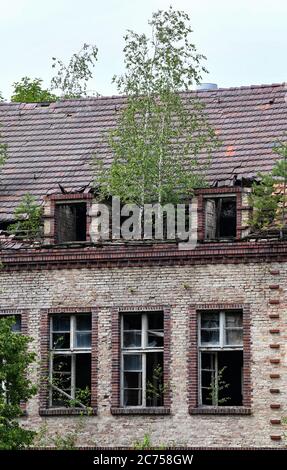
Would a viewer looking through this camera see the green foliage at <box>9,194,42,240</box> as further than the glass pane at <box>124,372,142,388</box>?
Yes

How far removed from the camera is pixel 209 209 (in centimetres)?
5188

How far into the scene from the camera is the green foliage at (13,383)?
1731 inches

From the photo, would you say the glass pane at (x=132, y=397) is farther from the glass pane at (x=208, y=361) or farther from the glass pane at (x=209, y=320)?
the glass pane at (x=209, y=320)

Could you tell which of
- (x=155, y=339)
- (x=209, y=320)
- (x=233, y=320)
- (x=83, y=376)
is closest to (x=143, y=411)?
(x=155, y=339)

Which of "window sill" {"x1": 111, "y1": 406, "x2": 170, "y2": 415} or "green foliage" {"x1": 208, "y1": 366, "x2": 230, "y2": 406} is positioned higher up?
"green foliage" {"x1": 208, "y1": 366, "x2": 230, "y2": 406}

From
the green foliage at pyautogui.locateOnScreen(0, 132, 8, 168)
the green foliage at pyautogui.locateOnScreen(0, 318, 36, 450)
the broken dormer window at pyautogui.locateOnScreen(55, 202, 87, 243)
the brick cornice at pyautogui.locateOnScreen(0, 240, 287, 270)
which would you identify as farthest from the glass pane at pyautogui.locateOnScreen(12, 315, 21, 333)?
the green foliage at pyautogui.locateOnScreen(0, 318, 36, 450)

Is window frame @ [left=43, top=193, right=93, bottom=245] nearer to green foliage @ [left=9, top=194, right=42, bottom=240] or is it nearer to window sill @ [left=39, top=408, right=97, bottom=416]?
green foliage @ [left=9, top=194, right=42, bottom=240]

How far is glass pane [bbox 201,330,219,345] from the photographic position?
165 ft

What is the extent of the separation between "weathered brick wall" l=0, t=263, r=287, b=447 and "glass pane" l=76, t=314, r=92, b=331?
0.33 m

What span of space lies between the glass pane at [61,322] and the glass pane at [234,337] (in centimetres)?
398

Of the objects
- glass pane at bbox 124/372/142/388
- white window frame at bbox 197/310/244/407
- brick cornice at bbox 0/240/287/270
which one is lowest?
glass pane at bbox 124/372/142/388

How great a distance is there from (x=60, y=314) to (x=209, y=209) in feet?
14.1

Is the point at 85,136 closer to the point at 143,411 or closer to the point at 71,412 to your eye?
the point at 71,412
